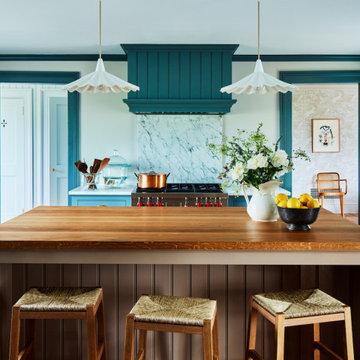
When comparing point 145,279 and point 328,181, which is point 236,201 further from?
point 328,181

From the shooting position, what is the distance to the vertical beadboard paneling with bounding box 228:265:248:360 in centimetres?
238

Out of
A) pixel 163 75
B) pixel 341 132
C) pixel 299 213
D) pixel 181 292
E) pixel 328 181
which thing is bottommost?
pixel 181 292

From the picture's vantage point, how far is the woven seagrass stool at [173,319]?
177cm

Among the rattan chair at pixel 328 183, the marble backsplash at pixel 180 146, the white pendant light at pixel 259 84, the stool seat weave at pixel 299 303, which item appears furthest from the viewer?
the rattan chair at pixel 328 183

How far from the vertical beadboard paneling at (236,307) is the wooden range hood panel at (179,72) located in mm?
2745

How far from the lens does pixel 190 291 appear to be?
7.83 feet

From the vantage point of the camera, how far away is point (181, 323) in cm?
177

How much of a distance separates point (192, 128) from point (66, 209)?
253 centimetres

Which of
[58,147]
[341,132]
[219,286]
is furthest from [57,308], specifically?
[341,132]

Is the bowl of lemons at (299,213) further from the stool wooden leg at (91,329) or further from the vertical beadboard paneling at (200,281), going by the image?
the stool wooden leg at (91,329)

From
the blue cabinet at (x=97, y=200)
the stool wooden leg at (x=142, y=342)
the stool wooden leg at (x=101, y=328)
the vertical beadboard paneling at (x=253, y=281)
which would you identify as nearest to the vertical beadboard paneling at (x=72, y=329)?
the stool wooden leg at (x=101, y=328)

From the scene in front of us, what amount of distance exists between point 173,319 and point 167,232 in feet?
1.75

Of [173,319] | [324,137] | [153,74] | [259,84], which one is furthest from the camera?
[324,137]

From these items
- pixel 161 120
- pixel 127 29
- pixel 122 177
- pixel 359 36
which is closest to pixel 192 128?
pixel 161 120
